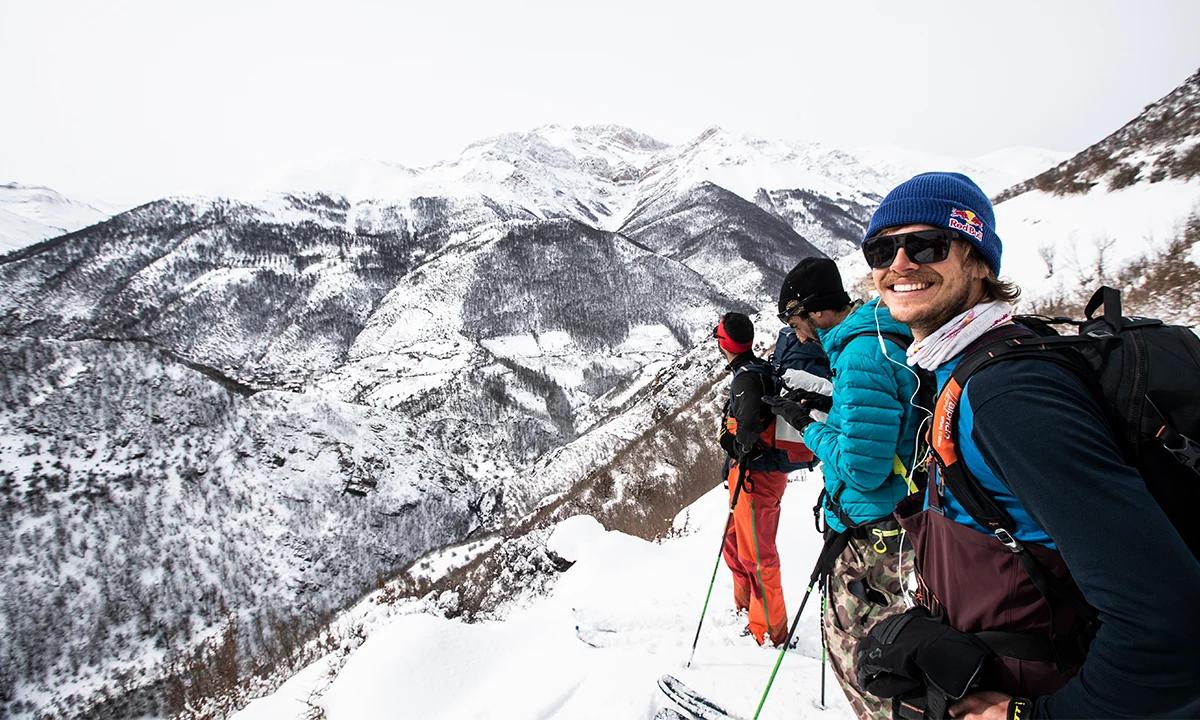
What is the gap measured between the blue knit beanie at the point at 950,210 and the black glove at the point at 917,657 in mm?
1101

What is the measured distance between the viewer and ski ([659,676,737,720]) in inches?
125

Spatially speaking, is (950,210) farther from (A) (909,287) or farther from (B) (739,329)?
(B) (739,329)

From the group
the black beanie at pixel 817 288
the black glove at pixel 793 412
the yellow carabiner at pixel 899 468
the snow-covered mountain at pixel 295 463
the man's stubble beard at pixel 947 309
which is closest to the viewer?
the man's stubble beard at pixel 947 309

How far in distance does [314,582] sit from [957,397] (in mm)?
32214

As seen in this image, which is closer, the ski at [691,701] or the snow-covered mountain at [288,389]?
the ski at [691,701]

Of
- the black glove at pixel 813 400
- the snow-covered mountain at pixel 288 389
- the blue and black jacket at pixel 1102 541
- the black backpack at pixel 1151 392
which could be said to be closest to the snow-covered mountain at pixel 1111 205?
the black glove at pixel 813 400

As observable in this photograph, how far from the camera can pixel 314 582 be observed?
1019 inches

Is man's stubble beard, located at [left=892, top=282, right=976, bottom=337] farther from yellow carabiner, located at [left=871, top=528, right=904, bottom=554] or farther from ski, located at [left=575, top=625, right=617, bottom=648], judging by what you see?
ski, located at [left=575, top=625, right=617, bottom=648]

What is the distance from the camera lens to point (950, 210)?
1466 mm

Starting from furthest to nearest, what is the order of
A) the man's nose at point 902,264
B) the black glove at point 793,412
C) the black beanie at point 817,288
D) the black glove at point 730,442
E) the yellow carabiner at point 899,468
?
the black glove at point 730,442 → the black beanie at point 817,288 → the black glove at point 793,412 → the yellow carabiner at point 899,468 → the man's nose at point 902,264

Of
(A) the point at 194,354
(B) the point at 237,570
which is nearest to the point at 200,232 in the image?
(A) the point at 194,354

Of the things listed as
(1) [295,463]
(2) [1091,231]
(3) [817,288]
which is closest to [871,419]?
(3) [817,288]

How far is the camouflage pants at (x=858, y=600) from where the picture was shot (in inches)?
83.2

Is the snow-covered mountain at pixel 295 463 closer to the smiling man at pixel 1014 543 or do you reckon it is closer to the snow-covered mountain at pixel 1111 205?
the snow-covered mountain at pixel 1111 205
